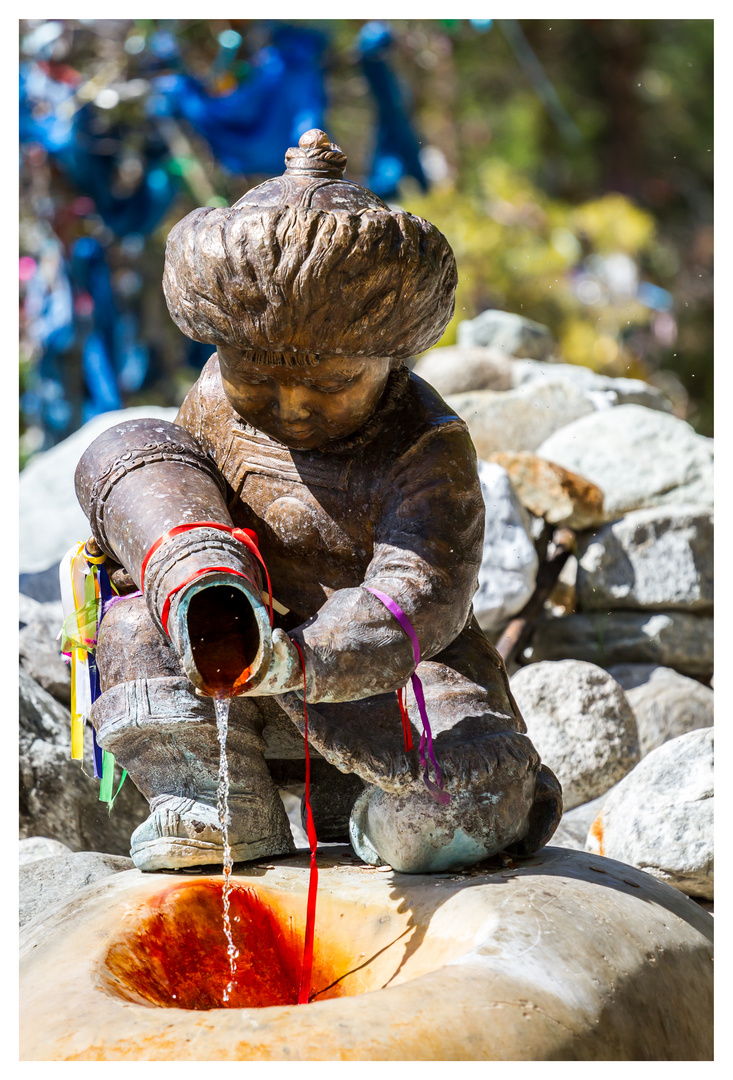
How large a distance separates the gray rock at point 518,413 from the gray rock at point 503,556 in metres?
0.65

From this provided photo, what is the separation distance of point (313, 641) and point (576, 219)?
9.95 meters

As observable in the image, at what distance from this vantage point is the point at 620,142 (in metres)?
14.5

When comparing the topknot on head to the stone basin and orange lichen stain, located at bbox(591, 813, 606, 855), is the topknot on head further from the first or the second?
orange lichen stain, located at bbox(591, 813, 606, 855)

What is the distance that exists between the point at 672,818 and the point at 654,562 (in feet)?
5.12

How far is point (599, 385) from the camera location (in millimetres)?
5180

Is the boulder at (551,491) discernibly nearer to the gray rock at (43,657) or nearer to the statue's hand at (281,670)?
the gray rock at (43,657)

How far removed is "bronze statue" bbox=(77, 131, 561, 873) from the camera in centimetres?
181

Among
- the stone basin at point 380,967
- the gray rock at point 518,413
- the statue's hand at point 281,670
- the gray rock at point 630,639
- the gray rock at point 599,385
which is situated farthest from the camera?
the gray rock at point 599,385

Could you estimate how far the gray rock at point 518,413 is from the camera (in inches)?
185

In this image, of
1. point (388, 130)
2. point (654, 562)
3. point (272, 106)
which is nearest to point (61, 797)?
point (654, 562)

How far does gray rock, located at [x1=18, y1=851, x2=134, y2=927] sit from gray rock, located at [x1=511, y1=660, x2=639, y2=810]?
1340mm

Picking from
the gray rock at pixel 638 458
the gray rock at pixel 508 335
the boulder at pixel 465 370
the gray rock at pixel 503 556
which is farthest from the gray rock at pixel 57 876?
the gray rock at pixel 508 335

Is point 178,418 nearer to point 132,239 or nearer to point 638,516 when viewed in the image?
point 638,516

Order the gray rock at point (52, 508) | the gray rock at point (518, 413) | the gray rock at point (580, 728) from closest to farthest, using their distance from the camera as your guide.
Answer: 1. the gray rock at point (580, 728)
2. the gray rock at point (52, 508)
3. the gray rock at point (518, 413)
